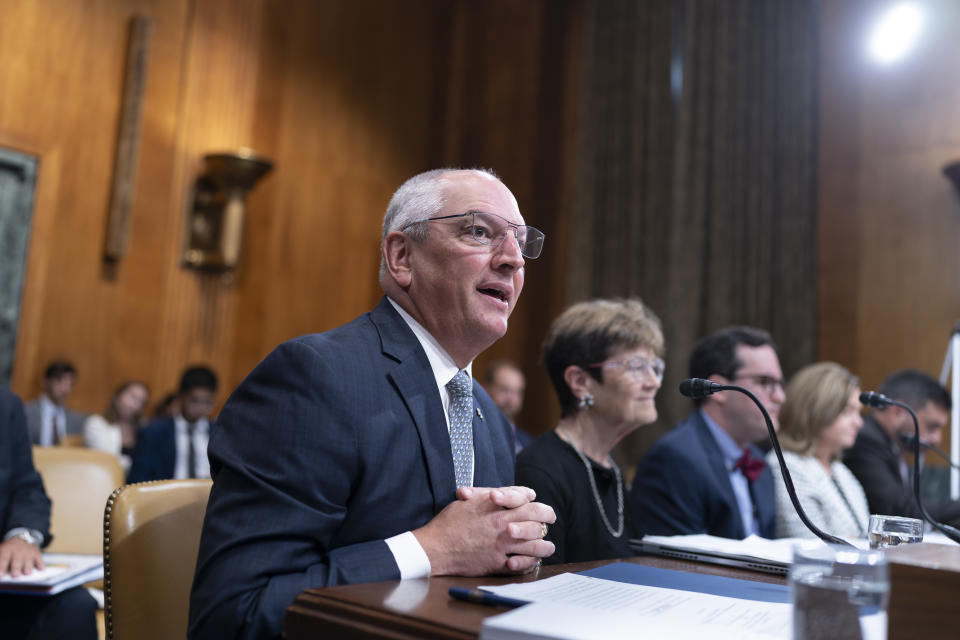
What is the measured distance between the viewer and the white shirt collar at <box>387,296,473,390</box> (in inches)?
67.0

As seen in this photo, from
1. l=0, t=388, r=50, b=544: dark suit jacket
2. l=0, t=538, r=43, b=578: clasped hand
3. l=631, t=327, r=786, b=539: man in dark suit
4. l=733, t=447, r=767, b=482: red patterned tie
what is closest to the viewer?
l=0, t=538, r=43, b=578: clasped hand

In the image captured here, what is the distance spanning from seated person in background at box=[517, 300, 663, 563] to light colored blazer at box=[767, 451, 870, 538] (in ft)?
2.83

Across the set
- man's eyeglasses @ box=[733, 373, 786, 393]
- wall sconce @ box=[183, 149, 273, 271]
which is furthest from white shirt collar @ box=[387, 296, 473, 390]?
wall sconce @ box=[183, 149, 273, 271]

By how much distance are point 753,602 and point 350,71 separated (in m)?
8.02

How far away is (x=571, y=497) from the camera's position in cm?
244

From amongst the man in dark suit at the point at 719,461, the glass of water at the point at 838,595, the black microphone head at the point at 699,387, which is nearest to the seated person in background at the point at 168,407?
the man in dark suit at the point at 719,461

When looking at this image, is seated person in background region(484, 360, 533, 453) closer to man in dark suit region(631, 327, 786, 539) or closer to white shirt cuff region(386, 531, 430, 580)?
man in dark suit region(631, 327, 786, 539)

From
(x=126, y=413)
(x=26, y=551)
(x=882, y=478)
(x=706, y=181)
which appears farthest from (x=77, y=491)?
(x=706, y=181)

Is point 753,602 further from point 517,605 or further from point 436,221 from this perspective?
point 436,221

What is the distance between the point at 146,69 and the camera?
6.91 metres

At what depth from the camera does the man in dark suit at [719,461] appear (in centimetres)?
285

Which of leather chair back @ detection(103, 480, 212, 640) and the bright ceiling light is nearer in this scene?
leather chair back @ detection(103, 480, 212, 640)

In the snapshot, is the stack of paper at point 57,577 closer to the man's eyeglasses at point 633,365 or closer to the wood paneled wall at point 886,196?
the man's eyeglasses at point 633,365

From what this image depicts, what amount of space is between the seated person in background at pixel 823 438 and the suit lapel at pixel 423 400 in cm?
222
